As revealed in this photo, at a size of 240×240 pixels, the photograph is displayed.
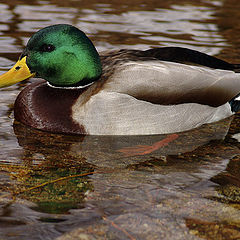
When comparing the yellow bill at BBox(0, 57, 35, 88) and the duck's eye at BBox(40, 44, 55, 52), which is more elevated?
the duck's eye at BBox(40, 44, 55, 52)

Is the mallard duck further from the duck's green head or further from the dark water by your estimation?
the dark water

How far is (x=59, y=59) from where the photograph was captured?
18.7ft

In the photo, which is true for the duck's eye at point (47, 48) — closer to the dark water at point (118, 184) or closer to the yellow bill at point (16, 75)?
the yellow bill at point (16, 75)

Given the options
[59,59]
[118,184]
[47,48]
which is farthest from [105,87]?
[118,184]

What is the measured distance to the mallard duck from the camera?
5.57m

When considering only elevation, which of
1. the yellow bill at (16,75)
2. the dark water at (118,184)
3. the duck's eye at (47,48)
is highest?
the duck's eye at (47,48)

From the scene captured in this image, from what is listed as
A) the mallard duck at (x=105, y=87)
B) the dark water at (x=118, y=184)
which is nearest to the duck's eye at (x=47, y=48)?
the mallard duck at (x=105, y=87)

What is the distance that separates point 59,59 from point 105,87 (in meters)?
0.57

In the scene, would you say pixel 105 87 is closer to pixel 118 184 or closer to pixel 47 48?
pixel 47 48

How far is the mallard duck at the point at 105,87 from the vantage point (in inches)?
219

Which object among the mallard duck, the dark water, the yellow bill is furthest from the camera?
the yellow bill

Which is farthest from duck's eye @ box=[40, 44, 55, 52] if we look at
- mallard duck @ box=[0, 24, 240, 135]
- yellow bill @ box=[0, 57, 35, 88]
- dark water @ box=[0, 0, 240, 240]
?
dark water @ box=[0, 0, 240, 240]

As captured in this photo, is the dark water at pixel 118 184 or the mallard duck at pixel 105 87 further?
the mallard duck at pixel 105 87

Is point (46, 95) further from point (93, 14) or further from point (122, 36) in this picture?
point (93, 14)
